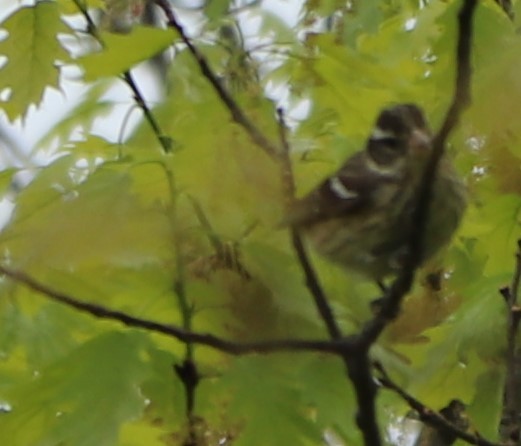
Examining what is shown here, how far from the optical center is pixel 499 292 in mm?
2477

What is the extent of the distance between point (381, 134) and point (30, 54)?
81cm

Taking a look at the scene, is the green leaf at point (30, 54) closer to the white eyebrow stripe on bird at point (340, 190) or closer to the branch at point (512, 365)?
the white eyebrow stripe on bird at point (340, 190)

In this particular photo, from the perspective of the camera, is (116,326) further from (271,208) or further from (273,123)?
(271,208)

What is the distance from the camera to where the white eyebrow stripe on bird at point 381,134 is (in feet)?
7.70

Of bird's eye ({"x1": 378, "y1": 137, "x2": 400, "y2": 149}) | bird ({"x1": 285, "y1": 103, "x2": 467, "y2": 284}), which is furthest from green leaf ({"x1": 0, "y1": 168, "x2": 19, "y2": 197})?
bird's eye ({"x1": 378, "y1": 137, "x2": 400, "y2": 149})

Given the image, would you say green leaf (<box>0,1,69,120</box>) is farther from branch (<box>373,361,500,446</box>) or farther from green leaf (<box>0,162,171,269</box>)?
branch (<box>373,361,500,446</box>)

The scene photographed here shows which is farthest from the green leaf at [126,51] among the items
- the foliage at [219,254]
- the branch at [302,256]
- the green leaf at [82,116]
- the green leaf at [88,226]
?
the green leaf at [82,116]

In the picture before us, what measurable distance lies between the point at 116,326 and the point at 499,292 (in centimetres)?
79

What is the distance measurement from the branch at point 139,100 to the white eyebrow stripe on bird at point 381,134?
408mm

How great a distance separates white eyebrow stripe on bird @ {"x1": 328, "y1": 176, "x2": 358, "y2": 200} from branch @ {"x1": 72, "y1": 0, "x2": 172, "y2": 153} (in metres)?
0.38

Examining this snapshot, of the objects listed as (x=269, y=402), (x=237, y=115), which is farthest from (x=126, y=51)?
(x=269, y=402)

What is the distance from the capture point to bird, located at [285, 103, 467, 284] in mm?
2129

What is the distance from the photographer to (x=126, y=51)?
2.15 metres

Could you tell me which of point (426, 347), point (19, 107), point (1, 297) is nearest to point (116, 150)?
point (19, 107)
